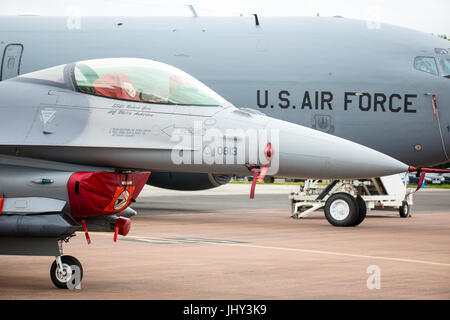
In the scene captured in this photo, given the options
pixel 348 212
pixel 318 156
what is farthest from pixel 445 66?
pixel 318 156

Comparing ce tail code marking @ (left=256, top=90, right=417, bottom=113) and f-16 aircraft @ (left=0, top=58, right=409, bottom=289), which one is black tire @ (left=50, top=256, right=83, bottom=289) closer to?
f-16 aircraft @ (left=0, top=58, right=409, bottom=289)

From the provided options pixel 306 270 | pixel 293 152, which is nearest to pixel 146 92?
pixel 293 152

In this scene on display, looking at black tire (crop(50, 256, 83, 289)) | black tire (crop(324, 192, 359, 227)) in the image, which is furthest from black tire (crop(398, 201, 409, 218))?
black tire (crop(50, 256, 83, 289))

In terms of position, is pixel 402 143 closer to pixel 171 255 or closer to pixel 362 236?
pixel 362 236

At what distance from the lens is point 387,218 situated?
784 inches

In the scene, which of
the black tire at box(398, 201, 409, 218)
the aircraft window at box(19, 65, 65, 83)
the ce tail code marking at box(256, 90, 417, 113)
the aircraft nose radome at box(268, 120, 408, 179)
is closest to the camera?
the aircraft nose radome at box(268, 120, 408, 179)

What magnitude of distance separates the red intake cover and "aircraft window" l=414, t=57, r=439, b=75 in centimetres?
Answer: 1034

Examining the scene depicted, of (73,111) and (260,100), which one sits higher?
(260,100)

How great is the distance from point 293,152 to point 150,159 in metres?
1.47

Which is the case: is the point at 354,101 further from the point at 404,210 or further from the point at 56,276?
the point at 56,276

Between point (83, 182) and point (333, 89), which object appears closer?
point (83, 182)

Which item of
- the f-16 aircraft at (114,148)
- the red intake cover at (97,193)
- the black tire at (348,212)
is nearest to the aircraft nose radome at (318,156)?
the f-16 aircraft at (114,148)

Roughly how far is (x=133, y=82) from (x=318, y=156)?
2136 millimetres
